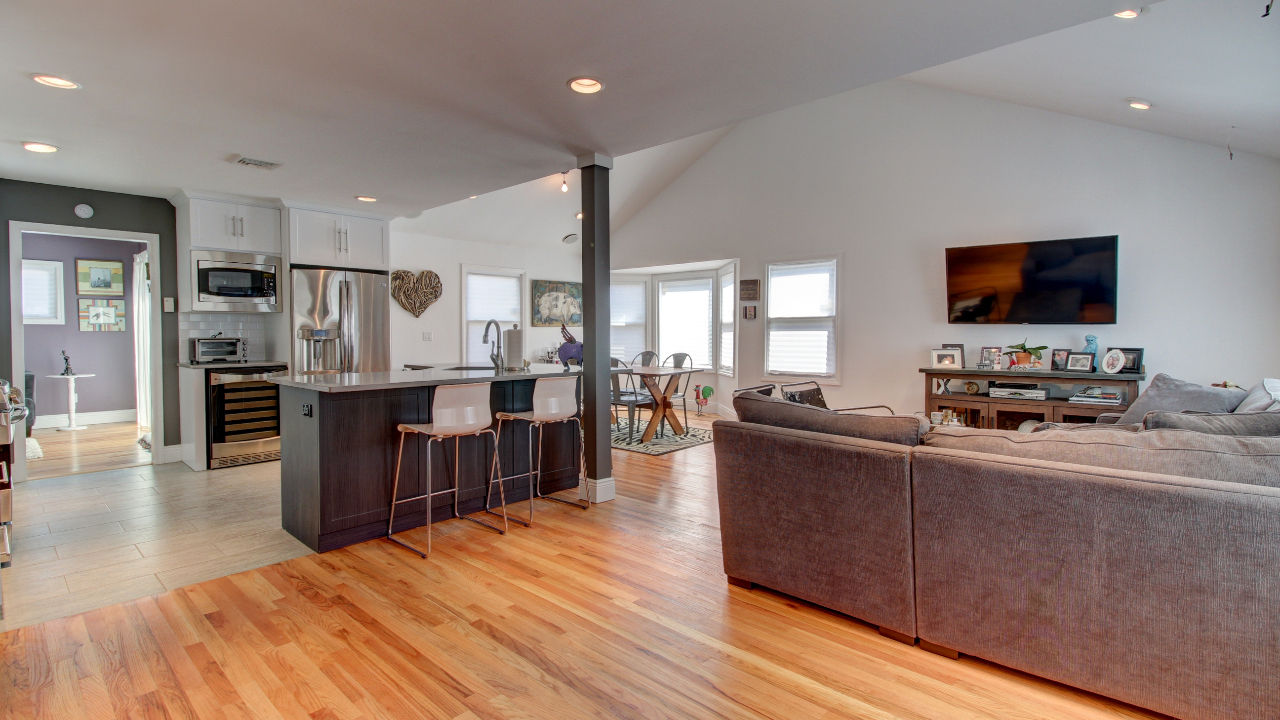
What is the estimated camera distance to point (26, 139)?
11.7ft

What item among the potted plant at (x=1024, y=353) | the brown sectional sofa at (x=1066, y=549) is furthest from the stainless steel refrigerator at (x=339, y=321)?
the potted plant at (x=1024, y=353)

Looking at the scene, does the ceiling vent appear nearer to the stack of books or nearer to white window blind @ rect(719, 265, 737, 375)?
white window blind @ rect(719, 265, 737, 375)

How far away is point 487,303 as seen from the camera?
7688mm

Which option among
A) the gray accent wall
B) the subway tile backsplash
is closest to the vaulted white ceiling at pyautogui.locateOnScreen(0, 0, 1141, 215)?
the gray accent wall

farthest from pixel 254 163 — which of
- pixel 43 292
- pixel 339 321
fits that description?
pixel 43 292

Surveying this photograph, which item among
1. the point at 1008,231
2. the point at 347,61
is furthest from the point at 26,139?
the point at 1008,231

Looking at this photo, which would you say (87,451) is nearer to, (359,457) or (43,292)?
(43,292)

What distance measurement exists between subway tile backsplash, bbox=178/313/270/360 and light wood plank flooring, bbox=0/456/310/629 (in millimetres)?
1232

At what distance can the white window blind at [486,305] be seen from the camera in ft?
24.6

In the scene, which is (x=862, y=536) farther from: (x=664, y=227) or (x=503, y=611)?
(x=664, y=227)

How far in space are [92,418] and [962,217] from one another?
9734 millimetres

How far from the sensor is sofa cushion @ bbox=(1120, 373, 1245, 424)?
3143 millimetres

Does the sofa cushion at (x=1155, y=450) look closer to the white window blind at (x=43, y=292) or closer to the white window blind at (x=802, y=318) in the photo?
the white window blind at (x=802, y=318)

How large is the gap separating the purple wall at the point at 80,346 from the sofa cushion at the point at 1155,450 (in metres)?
8.33
